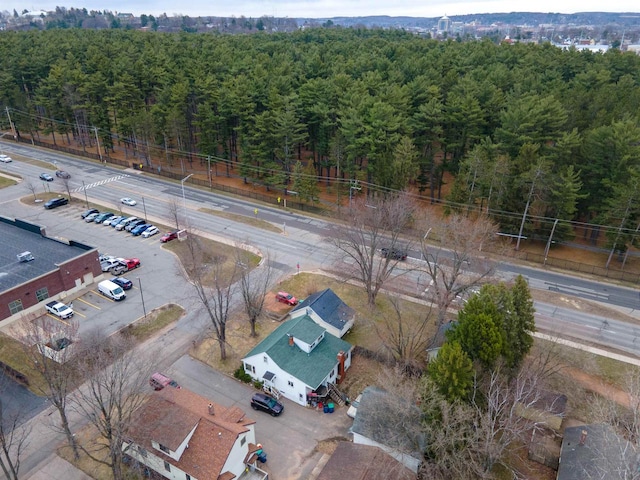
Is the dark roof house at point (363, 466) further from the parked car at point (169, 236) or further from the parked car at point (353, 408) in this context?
the parked car at point (169, 236)

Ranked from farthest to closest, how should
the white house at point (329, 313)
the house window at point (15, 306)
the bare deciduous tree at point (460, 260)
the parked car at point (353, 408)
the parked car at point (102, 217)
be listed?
the parked car at point (102, 217) → the house window at point (15, 306) → the white house at point (329, 313) → the bare deciduous tree at point (460, 260) → the parked car at point (353, 408)

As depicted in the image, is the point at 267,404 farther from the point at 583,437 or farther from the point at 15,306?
the point at 15,306

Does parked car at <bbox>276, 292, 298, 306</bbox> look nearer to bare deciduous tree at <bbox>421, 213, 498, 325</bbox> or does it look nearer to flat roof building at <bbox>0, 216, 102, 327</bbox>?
bare deciduous tree at <bbox>421, 213, 498, 325</bbox>

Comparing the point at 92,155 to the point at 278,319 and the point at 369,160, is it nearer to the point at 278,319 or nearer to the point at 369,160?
the point at 369,160

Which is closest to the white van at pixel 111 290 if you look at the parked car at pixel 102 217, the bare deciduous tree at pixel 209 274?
the bare deciduous tree at pixel 209 274

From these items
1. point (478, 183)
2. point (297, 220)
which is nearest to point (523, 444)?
point (478, 183)

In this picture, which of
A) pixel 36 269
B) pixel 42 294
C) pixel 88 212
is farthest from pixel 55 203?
pixel 42 294

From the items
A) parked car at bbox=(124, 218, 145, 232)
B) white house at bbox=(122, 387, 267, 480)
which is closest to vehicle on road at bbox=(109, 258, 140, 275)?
parked car at bbox=(124, 218, 145, 232)
